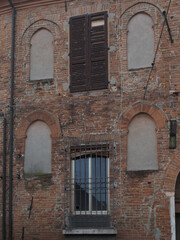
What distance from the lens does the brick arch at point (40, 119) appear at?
43.5 ft

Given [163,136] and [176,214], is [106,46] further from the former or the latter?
[176,214]

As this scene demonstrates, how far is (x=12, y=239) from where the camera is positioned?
13086 millimetres

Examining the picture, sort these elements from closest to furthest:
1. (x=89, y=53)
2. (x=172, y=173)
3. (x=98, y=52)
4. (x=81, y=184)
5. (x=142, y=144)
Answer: (x=172, y=173), (x=142, y=144), (x=81, y=184), (x=98, y=52), (x=89, y=53)

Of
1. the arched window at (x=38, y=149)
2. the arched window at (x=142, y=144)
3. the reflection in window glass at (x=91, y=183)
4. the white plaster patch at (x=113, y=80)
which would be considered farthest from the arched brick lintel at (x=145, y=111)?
the arched window at (x=38, y=149)

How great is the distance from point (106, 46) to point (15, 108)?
11.0 feet

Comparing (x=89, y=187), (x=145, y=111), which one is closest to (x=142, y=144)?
(x=145, y=111)

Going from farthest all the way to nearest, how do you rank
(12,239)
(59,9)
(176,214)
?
1. (59,9)
2. (12,239)
3. (176,214)

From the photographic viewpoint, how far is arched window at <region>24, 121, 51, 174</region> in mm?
13297

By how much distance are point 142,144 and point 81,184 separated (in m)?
2.09

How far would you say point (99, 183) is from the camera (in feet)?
41.5

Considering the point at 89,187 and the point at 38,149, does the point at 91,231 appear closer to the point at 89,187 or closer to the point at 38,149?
the point at 89,187

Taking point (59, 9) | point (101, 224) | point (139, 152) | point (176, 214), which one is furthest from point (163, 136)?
point (59, 9)

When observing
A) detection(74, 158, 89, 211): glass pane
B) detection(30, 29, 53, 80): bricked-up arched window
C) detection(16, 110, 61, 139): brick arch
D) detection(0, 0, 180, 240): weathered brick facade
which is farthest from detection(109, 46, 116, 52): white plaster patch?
detection(74, 158, 89, 211): glass pane

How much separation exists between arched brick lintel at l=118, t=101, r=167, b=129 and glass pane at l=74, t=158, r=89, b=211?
158 centimetres
